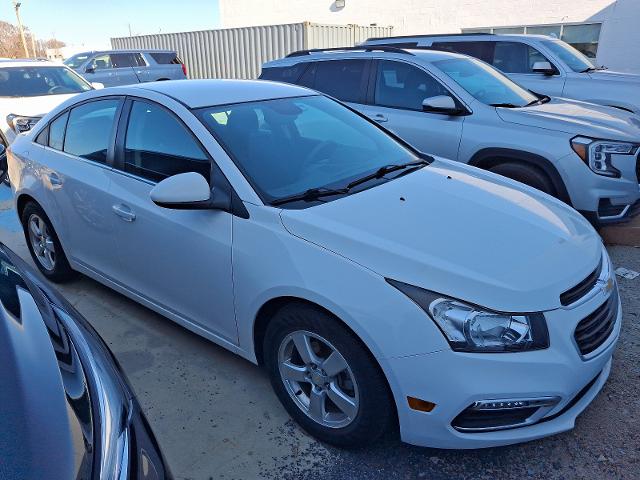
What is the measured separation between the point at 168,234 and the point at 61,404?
1592 mm

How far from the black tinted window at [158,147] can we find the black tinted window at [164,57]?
44.3 feet

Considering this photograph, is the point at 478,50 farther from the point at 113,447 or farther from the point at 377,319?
the point at 113,447

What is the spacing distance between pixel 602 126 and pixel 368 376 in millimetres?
3726

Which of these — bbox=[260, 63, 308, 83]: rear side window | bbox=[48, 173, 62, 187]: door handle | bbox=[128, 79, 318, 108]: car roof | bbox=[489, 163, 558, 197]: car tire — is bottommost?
bbox=[489, 163, 558, 197]: car tire

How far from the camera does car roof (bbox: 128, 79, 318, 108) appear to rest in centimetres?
307

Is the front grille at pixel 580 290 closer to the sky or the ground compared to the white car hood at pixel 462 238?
closer to the ground

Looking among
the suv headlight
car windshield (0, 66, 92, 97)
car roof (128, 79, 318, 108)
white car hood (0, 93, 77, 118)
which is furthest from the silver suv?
car windshield (0, 66, 92, 97)

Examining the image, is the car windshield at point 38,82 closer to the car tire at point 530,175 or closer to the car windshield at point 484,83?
the car windshield at point 484,83

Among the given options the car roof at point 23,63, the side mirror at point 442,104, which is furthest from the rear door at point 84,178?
the car roof at point 23,63

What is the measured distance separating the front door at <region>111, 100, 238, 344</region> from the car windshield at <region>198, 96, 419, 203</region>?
220mm

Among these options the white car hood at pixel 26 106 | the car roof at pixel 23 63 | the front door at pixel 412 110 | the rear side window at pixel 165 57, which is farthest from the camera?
the rear side window at pixel 165 57

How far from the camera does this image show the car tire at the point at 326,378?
86.2 inches

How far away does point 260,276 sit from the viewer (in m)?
2.44

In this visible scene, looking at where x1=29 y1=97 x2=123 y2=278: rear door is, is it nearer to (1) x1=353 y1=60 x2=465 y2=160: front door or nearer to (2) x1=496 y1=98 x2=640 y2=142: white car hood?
(1) x1=353 y1=60 x2=465 y2=160: front door
